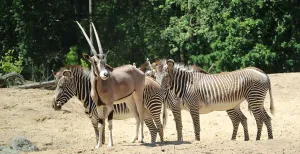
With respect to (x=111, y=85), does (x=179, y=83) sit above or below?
above

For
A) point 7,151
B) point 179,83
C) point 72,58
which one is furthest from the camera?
point 72,58

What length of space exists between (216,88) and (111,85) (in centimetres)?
336

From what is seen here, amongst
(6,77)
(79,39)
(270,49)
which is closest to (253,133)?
(6,77)

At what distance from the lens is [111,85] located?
12.1m

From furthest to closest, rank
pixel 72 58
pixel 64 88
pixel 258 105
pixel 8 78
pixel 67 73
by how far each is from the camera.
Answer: pixel 72 58 < pixel 8 78 < pixel 258 105 < pixel 64 88 < pixel 67 73

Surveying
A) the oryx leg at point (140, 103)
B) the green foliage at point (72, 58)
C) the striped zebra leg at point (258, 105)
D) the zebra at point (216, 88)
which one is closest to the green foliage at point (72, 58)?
the green foliage at point (72, 58)

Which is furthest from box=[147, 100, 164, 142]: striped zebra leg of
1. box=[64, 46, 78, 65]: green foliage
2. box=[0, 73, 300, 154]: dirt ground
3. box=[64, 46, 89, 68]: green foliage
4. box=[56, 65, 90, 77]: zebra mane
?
box=[64, 46, 78, 65]: green foliage

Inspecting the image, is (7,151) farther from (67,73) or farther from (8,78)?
(8,78)

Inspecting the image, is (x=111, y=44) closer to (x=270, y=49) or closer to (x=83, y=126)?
(x=270, y=49)

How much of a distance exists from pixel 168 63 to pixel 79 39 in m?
23.4

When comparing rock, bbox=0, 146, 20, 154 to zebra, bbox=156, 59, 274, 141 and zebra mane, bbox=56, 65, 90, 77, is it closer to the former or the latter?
zebra mane, bbox=56, 65, 90, 77

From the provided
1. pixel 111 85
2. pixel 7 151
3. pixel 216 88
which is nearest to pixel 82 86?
pixel 111 85

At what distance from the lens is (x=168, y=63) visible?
14.2 m

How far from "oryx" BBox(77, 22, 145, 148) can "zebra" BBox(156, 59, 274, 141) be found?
1.19 m
